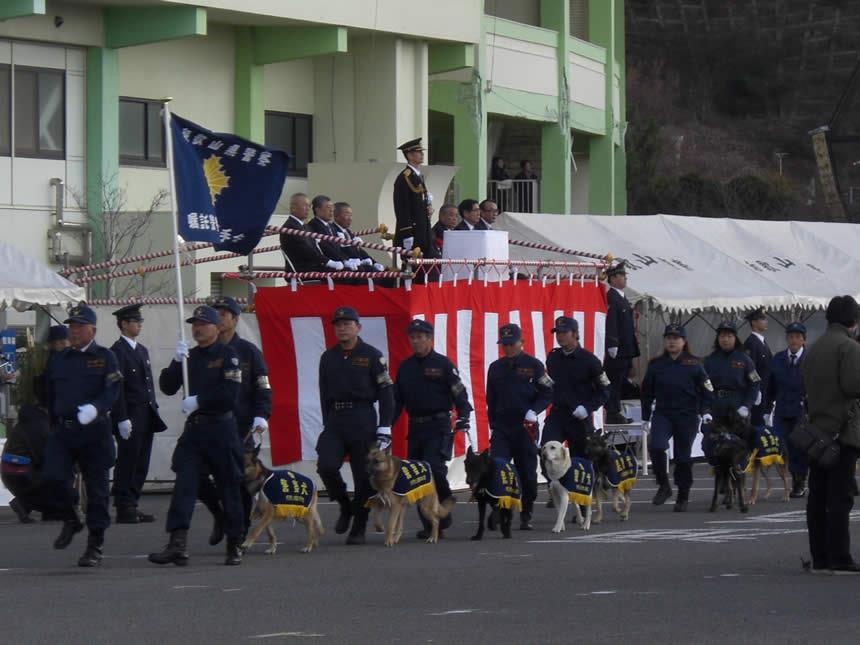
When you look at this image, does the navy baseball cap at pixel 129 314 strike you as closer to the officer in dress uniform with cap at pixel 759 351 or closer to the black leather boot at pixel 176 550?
the black leather boot at pixel 176 550

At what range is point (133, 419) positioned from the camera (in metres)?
18.7

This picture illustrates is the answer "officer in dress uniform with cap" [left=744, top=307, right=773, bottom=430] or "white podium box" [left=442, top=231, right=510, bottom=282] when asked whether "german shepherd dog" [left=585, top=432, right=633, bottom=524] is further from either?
"officer in dress uniform with cap" [left=744, top=307, right=773, bottom=430]

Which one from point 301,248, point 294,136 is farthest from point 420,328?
point 294,136

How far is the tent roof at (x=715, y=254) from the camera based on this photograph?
26109mm

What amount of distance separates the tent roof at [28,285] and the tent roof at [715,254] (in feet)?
25.2

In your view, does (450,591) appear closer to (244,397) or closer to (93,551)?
(93,551)

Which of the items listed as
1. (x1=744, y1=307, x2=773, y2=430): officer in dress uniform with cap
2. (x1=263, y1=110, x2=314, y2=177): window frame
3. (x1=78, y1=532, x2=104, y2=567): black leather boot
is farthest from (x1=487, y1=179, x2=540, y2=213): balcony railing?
(x1=78, y1=532, x2=104, y2=567): black leather boot

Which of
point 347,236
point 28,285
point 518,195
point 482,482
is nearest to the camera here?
point 482,482

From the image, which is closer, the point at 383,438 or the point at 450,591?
the point at 450,591

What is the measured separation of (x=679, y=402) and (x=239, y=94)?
13565 mm

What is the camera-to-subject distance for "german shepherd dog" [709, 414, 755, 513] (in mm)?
19062

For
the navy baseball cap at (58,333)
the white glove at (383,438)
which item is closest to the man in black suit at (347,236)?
the navy baseball cap at (58,333)

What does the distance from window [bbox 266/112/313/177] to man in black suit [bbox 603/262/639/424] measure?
9.48 metres

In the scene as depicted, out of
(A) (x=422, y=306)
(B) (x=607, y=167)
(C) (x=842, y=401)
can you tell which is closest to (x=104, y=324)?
(A) (x=422, y=306)
